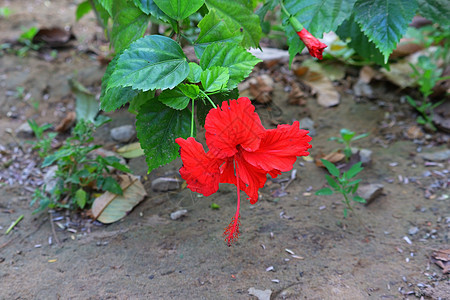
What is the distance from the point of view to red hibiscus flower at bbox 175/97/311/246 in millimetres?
903

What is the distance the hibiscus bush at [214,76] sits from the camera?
3.00 feet

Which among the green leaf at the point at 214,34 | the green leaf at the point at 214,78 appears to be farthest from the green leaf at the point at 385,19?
the green leaf at the point at 214,78

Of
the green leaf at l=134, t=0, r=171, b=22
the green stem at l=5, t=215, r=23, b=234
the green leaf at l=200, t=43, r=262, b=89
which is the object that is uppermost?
the green leaf at l=134, t=0, r=171, b=22

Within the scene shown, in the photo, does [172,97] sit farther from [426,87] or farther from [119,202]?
[426,87]

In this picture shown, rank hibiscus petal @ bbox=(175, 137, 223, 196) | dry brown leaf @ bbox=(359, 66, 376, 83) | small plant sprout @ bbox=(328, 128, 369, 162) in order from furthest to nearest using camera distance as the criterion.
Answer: dry brown leaf @ bbox=(359, 66, 376, 83)
small plant sprout @ bbox=(328, 128, 369, 162)
hibiscus petal @ bbox=(175, 137, 223, 196)

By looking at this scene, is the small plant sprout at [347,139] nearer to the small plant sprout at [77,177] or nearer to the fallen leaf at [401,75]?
the fallen leaf at [401,75]

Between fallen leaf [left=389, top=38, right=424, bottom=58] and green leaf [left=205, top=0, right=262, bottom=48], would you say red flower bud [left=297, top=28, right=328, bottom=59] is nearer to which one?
green leaf [left=205, top=0, right=262, bottom=48]

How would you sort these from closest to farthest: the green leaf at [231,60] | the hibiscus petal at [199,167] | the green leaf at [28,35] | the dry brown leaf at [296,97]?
the hibiscus petal at [199,167] → the green leaf at [231,60] → the dry brown leaf at [296,97] → the green leaf at [28,35]

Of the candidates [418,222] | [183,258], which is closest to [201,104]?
[183,258]

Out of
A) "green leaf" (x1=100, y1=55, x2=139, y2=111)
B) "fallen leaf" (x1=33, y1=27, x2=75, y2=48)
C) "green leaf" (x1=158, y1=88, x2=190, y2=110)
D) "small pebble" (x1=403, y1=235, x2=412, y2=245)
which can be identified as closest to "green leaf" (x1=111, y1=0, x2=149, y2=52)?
"green leaf" (x1=100, y1=55, x2=139, y2=111)

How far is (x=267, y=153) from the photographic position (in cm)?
95

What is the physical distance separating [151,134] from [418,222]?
→ 1098 mm

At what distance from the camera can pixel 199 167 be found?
35.3 inches

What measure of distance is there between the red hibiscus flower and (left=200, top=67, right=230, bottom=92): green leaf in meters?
0.06
